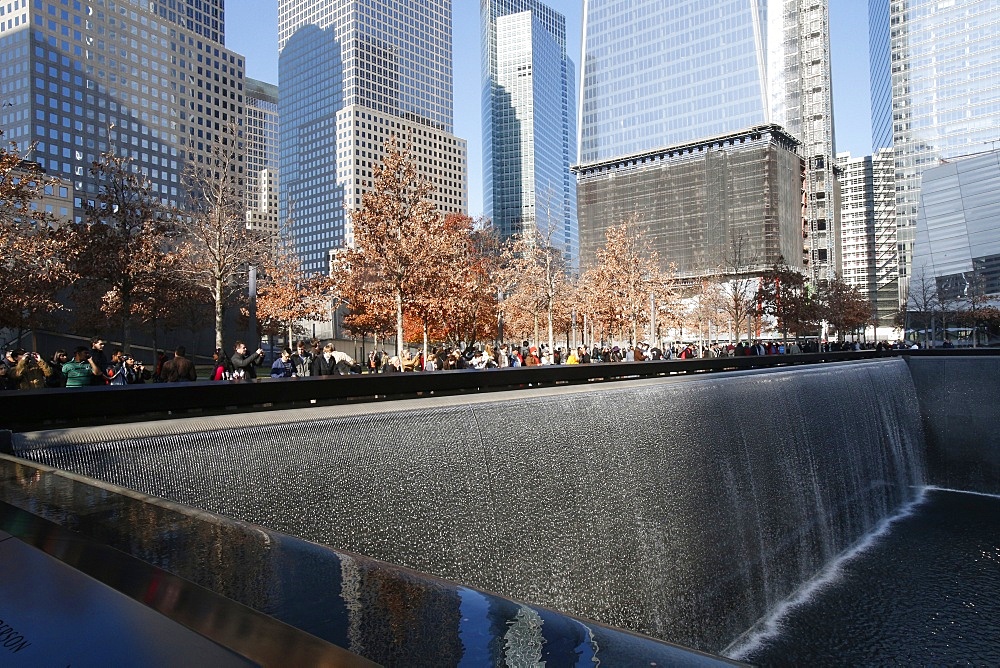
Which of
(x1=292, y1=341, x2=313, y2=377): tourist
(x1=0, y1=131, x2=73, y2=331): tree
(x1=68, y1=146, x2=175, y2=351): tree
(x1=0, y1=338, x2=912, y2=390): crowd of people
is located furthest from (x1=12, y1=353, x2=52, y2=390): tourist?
(x1=68, y1=146, x2=175, y2=351): tree

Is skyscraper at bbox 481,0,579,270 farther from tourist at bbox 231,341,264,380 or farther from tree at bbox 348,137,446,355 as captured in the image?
tourist at bbox 231,341,264,380

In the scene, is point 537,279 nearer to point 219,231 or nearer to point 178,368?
point 219,231

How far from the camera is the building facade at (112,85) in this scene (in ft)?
294

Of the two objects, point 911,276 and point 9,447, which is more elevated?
point 911,276

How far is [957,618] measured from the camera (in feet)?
25.7

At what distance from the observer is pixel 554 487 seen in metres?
6.25

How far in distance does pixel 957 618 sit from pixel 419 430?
677 cm

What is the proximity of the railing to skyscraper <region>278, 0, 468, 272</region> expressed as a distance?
358 ft

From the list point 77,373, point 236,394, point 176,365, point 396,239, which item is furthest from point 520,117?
point 236,394

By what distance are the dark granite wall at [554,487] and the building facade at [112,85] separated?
89642 mm

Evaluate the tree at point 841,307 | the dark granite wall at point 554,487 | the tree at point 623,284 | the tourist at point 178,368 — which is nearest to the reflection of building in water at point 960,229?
the tree at point 841,307

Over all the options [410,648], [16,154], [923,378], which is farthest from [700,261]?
[410,648]

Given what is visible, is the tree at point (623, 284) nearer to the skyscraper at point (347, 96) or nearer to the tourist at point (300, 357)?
the tourist at point (300, 357)

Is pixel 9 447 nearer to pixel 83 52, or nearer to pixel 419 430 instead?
pixel 419 430
